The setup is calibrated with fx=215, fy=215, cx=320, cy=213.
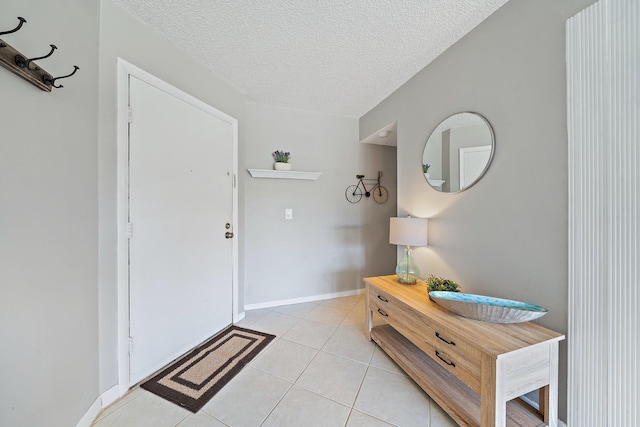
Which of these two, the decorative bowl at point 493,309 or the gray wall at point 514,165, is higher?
the gray wall at point 514,165

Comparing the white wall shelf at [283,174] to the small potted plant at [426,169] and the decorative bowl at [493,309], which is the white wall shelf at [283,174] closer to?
the small potted plant at [426,169]

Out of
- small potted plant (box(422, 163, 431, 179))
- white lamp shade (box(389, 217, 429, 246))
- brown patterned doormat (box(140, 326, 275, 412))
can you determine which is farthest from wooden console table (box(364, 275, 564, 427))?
brown patterned doormat (box(140, 326, 275, 412))

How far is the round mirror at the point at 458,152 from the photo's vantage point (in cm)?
141

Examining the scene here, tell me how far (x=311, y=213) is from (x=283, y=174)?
0.62m

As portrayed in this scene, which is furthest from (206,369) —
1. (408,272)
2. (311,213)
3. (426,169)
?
(426,169)

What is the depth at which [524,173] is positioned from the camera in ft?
3.94

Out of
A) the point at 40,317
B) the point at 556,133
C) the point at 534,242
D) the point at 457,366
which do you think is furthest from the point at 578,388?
the point at 40,317

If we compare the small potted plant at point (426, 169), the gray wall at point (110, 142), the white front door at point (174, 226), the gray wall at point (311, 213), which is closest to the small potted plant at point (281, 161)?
the gray wall at point (311, 213)

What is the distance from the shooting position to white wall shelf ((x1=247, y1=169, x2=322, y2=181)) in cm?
245

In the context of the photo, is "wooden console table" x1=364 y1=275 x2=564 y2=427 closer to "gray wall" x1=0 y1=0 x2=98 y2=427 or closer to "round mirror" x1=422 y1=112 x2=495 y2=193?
"round mirror" x1=422 y1=112 x2=495 y2=193

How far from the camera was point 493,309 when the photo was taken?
1072mm

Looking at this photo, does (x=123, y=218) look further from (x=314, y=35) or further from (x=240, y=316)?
(x=314, y=35)

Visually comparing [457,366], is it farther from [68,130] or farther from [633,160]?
[68,130]

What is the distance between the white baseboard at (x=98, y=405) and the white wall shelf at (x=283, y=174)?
1.97 meters
